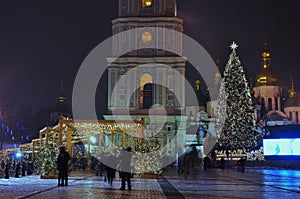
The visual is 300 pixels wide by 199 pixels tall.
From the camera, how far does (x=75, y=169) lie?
36.6 meters

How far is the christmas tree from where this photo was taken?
38.6m

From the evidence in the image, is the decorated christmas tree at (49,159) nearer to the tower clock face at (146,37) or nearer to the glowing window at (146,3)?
the tower clock face at (146,37)

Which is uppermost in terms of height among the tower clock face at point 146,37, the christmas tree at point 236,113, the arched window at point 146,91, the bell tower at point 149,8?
the bell tower at point 149,8

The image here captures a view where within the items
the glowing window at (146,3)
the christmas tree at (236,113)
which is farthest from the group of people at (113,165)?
the glowing window at (146,3)

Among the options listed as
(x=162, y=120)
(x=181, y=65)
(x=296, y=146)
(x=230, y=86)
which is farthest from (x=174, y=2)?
(x=296, y=146)

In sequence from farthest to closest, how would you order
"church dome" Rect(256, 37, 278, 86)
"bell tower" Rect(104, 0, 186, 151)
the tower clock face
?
"church dome" Rect(256, 37, 278, 86) → the tower clock face → "bell tower" Rect(104, 0, 186, 151)

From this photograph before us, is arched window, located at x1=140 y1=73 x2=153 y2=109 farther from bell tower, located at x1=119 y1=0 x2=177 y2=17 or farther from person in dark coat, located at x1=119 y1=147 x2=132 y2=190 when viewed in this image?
person in dark coat, located at x1=119 y1=147 x2=132 y2=190

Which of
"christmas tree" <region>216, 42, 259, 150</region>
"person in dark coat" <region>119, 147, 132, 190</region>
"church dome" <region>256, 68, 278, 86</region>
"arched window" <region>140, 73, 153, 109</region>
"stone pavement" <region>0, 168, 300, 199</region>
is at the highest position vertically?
"church dome" <region>256, 68, 278, 86</region>

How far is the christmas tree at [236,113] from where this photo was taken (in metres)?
38.6

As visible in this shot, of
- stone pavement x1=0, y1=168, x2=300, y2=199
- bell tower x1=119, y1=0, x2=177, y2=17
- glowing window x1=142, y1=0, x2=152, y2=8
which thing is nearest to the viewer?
stone pavement x1=0, y1=168, x2=300, y2=199

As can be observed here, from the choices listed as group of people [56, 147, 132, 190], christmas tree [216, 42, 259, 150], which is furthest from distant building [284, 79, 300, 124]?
group of people [56, 147, 132, 190]

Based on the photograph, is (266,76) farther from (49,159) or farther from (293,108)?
(49,159)

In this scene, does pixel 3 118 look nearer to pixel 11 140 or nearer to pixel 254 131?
pixel 11 140

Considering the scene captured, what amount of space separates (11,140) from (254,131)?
3844cm
